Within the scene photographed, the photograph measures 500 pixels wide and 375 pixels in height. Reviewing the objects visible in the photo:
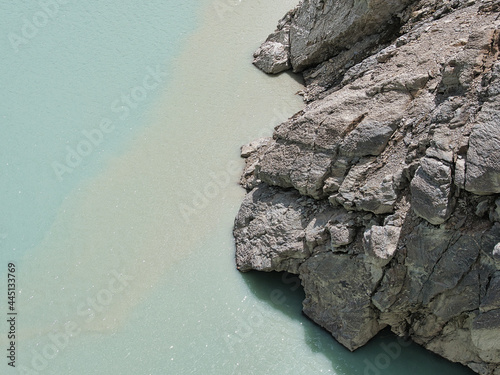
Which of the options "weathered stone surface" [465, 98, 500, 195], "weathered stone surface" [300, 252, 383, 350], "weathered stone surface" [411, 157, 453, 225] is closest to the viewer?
"weathered stone surface" [465, 98, 500, 195]

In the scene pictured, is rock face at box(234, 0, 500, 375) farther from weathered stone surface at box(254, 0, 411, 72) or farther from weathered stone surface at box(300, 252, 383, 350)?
weathered stone surface at box(254, 0, 411, 72)

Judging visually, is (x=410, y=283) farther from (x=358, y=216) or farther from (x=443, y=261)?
(x=358, y=216)

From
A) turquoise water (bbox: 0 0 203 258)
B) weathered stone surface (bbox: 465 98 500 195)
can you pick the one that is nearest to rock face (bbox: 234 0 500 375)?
weathered stone surface (bbox: 465 98 500 195)

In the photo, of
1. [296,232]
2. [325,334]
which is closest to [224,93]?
[296,232]

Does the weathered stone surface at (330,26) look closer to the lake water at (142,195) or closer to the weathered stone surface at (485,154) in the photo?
the lake water at (142,195)

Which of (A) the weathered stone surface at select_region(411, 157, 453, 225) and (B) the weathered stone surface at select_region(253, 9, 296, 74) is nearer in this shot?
(A) the weathered stone surface at select_region(411, 157, 453, 225)

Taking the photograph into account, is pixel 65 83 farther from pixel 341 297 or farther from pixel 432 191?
pixel 432 191

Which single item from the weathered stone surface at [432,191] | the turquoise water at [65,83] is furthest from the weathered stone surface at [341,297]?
Answer: the turquoise water at [65,83]

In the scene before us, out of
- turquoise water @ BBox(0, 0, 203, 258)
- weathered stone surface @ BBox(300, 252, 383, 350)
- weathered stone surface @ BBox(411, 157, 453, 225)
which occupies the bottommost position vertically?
weathered stone surface @ BBox(300, 252, 383, 350)
